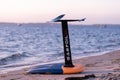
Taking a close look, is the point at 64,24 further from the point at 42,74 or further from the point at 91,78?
the point at 91,78

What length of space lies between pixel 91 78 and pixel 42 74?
2.58m

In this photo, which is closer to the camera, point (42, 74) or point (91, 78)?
point (91, 78)

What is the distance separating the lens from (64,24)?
553 inches

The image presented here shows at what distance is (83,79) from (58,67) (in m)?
2.68

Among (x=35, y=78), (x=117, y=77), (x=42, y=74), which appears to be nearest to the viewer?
(x=117, y=77)

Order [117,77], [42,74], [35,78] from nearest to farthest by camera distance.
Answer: [117,77] → [35,78] → [42,74]

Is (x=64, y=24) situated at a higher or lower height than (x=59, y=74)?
higher

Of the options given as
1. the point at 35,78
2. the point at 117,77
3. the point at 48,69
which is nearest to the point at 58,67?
the point at 48,69

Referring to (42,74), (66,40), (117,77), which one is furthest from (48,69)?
(117,77)

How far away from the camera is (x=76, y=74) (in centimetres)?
1363

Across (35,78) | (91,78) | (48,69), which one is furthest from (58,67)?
(91,78)

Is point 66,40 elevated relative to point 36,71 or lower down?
elevated

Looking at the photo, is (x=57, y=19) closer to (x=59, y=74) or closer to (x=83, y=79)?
(x=59, y=74)

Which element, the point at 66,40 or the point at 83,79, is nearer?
the point at 83,79
